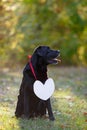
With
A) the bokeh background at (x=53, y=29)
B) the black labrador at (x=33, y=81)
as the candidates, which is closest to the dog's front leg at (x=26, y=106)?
the black labrador at (x=33, y=81)

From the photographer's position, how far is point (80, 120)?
27.3 feet

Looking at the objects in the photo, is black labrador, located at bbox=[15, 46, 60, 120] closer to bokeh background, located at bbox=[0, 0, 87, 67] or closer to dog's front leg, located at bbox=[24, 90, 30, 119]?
dog's front leg, located at bbox=[24, 90, 30, 119]

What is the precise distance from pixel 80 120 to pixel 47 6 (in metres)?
13.5

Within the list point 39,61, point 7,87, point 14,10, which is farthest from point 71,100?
point 14,10

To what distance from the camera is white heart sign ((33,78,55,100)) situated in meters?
7.89

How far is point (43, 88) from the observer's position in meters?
8.07

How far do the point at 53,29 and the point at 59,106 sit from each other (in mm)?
12929

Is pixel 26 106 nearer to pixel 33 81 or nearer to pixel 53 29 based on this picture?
pixel 33 81

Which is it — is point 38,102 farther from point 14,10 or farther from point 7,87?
point 14,10

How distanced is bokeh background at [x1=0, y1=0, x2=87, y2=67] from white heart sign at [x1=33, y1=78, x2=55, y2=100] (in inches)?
428

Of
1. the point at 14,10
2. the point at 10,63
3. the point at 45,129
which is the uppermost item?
the point at 14,10

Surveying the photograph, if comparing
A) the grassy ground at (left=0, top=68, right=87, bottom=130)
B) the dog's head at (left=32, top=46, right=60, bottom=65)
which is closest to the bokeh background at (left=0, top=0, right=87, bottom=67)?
the grassy ground at (left=0, top=68, right=87, bottom=130)

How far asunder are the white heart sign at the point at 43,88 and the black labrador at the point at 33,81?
78mm

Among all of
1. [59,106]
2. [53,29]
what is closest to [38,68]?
[59,106]
